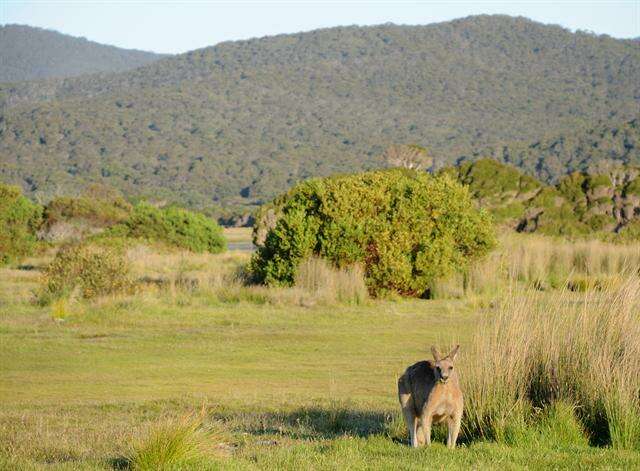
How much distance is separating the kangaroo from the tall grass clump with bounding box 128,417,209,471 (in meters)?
2.04

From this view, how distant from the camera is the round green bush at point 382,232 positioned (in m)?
27.9

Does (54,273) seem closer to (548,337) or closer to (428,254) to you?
(428,254)

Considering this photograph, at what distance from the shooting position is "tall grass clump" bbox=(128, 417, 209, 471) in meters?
8.59

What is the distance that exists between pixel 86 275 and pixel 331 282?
655 cm

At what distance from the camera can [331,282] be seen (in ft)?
87.1

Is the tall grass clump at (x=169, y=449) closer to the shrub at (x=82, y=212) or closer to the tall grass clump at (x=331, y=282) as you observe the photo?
the tall grass clump at (x=331, y=282)

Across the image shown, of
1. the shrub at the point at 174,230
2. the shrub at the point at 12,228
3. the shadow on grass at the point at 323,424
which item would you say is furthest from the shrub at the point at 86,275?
the shrub at the point at 174,230

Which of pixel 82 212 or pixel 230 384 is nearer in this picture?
pixel 230 384

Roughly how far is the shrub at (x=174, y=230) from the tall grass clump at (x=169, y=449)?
1717 inches

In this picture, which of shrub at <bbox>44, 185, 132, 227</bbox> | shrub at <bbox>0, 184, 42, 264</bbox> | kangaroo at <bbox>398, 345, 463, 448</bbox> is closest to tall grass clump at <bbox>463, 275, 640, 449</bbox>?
kangaroo at <bbox>398, 345, 463, 448</bbox>

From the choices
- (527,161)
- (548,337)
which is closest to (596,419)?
(548,337)

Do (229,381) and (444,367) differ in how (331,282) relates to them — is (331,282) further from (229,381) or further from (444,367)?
(444,367)

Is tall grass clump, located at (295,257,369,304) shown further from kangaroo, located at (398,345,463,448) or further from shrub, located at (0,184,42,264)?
shrub, located at (0,184,42,264)

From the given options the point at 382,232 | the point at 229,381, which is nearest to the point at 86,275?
the point at 382,232
